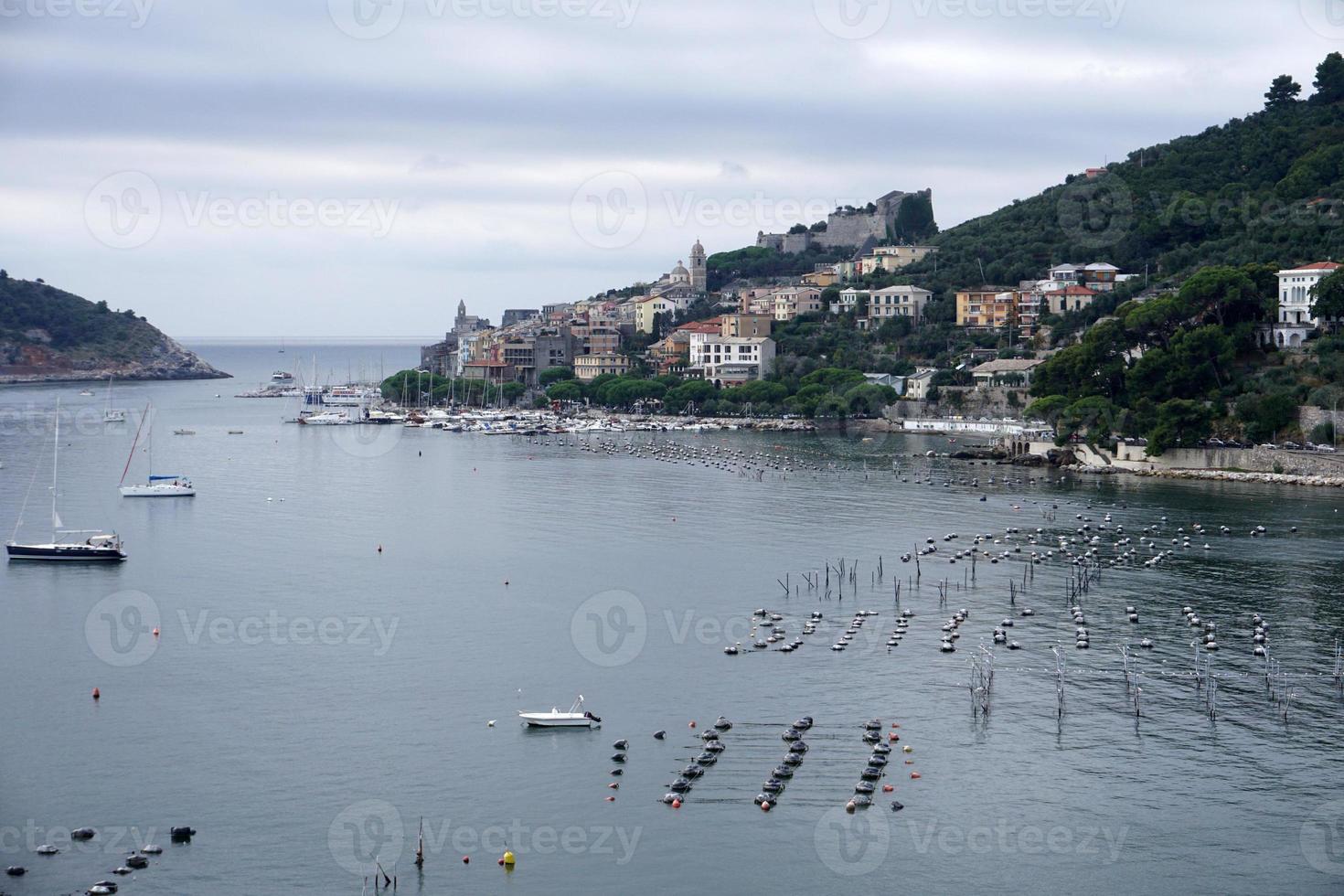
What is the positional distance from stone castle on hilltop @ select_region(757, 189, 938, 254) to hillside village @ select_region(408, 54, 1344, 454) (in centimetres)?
26

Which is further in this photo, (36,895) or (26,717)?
(26,717)

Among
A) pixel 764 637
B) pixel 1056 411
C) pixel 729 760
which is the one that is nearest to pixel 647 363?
pixel 1056 411

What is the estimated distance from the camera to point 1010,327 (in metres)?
99.4

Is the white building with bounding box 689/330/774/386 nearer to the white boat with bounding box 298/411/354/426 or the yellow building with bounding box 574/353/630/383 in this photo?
the yellow building with bounding box 574/353/630/383

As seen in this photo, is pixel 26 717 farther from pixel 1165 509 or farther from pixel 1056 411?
pixel 1056 411

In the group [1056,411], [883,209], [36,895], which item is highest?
[883,209]

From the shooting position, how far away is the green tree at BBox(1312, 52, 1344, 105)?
345 ft

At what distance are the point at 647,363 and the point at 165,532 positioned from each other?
67.8 meters

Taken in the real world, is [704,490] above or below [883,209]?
below

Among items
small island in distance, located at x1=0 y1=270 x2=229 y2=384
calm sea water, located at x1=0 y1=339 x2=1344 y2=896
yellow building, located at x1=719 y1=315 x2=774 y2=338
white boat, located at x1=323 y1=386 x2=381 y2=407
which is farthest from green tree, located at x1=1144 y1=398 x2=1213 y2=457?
small island in distance, located at x1=0 y1=270 x2=229 y2=384

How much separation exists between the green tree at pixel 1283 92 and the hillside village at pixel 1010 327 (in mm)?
147

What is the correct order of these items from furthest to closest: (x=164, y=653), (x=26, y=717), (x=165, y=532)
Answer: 1. (x=165, y=532)
2. (x=164, y=653)
3. (x=26, y=717)

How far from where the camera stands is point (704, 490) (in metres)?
61.6

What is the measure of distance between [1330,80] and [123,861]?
104 m
